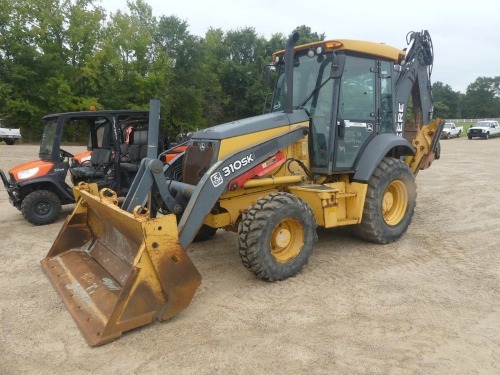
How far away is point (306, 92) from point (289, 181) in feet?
3.80

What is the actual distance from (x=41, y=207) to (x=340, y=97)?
515 cm

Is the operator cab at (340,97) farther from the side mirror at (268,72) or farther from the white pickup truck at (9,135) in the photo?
the white pickup truck at (9,135)

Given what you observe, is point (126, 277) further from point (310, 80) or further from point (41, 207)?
point (41, 207)

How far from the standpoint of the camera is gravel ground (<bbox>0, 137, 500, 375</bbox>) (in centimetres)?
278

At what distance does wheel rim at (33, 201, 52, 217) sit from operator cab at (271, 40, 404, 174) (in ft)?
13.9

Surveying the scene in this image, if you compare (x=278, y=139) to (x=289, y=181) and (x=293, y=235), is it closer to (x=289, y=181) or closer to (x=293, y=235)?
(x=289, y=181)

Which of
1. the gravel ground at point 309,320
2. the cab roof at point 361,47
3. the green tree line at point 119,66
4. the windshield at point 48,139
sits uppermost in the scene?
the green tree line at point 119,66

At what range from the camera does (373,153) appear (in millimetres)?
4996

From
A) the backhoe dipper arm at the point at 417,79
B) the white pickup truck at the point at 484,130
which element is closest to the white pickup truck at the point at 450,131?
the white pickup truck at the point at 484,130

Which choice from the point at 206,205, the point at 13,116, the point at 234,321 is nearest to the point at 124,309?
the point at 234,321

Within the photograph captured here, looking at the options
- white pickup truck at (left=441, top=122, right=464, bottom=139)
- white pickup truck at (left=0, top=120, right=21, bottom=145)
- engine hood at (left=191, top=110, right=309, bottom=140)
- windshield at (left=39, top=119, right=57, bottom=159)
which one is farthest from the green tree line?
engine hood at (left=191, top=110, right=309, bottom=140)

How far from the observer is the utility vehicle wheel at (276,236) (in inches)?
151

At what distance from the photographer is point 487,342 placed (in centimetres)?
297

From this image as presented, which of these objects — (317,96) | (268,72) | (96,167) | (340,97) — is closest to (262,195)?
(317,96)
